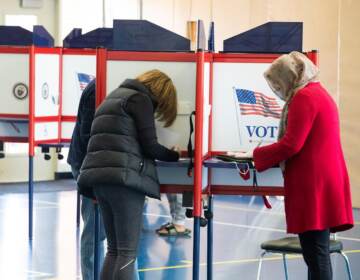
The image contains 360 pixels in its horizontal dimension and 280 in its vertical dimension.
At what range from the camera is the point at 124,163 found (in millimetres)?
3941

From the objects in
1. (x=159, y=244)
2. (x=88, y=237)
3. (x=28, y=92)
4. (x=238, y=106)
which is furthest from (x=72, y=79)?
(x=238, y=106)

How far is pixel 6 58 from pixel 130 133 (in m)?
3.44

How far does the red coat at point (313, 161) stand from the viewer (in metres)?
3.72

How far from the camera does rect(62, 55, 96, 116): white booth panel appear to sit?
7074mm

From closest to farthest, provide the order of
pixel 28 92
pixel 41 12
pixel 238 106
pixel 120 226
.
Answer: pixel 120 226 < pixel 238 106 < pixel 28 92 < pixel 41 12

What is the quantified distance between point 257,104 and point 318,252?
107cm

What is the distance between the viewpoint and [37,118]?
22.9 ft

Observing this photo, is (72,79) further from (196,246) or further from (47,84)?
(196,246)

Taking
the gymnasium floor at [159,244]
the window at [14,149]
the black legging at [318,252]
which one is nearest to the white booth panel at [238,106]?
the black legging at [318,252]

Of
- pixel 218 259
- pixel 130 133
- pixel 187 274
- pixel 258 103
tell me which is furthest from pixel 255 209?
pixel 130 133

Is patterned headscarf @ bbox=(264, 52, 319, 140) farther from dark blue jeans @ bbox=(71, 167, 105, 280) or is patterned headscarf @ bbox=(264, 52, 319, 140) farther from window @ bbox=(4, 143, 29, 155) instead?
window @ bbox=(4, 143, 29, 155)

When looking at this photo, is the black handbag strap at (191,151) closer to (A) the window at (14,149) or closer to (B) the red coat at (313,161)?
(B) the red coat at (313,161)

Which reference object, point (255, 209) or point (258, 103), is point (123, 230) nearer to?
point (258, 103)

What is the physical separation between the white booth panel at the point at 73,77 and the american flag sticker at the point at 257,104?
2.75 meters
